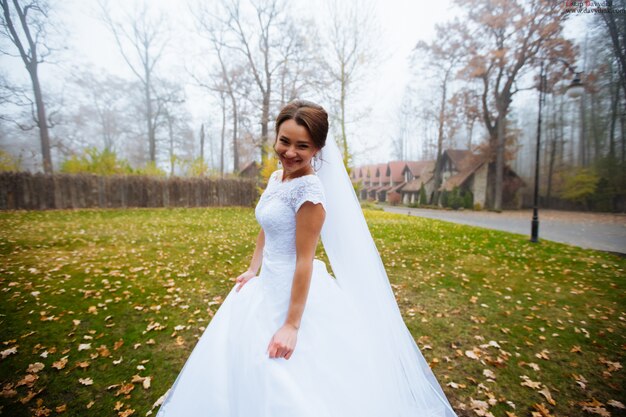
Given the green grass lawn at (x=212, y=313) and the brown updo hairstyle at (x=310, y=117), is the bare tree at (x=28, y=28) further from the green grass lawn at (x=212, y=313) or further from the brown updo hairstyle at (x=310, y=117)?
the brown updo hairstyle at (x=310, y=117)

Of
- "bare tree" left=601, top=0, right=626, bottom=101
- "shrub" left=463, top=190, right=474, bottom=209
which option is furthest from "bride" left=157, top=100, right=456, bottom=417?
"shrub" left=463, top=190, right=474, bottom=209

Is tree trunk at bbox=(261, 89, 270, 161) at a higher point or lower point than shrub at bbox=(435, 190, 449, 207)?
higher

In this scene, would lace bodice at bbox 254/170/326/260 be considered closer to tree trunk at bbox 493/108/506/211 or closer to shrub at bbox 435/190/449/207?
tree trunk at bbox 493/108/506/211

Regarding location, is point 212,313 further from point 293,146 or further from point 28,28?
point 28,28

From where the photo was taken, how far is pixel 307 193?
1511mm

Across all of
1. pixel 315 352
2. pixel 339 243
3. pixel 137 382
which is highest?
pixel 339 243

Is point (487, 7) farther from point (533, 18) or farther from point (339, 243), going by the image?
point (339, 243)

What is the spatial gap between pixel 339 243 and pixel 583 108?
3868cm

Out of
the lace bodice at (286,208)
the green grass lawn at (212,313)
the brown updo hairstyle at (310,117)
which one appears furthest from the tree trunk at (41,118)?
the lace bodice at (286,208)

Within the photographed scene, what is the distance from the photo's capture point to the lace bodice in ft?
5.02

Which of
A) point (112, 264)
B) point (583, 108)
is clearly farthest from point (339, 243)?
point (583, 108)

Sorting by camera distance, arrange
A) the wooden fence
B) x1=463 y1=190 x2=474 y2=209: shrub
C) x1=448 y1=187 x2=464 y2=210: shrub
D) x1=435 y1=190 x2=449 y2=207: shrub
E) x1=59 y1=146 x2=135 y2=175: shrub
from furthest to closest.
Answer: x1=435 y1=190 x2=449 y2=207: shrub → x1=448 y1=187 x2=464 y2=210: shrub → x1=463 y1=190 x2=474 y2=209: shrub → x1=59 y1=146 x2=135 y2=175: shrub → the wooden fence

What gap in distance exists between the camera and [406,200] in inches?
1877

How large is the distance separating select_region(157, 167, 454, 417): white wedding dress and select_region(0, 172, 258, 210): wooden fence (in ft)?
69.2
